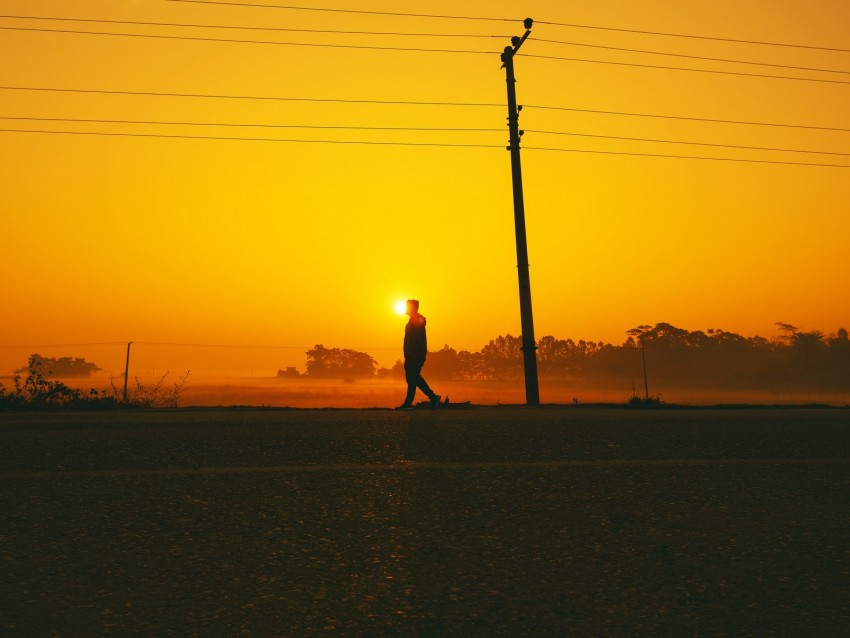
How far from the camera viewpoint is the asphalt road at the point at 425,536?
2742 millimetres

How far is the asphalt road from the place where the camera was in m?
2.74

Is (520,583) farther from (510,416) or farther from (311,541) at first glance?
(510,416)

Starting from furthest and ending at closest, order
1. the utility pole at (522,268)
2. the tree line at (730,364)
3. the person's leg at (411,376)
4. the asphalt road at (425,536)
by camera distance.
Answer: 1. the tree line at (730,364)
2. the utility pole at (522,268)
3. the person's leg at (411,376)
4. the asphalt road at (425,536)

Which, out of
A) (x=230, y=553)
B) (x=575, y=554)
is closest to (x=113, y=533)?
(x=230, y=553)

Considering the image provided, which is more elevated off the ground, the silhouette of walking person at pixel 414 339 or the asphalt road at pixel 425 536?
the silhouette of walking person at pixel 414 339

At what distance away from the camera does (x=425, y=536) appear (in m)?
3.73

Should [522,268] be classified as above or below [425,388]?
above

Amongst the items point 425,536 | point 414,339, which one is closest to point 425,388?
point 414,339

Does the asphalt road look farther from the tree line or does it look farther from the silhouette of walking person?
the tree line

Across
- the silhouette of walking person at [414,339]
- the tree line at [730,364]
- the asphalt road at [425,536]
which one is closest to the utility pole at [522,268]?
the silhouette of walking person at [414,339]

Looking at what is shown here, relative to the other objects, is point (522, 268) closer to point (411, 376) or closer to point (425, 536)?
point (411, 376)

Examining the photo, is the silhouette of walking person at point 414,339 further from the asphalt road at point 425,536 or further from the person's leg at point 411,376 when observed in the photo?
the asphalt road at point 425,536


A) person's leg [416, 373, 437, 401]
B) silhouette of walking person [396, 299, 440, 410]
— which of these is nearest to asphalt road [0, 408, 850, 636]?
person's leg [416, 373, 437, 401]

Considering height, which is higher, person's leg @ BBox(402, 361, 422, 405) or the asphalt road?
person's leg @ BBox(402, 361, 422, 405)
